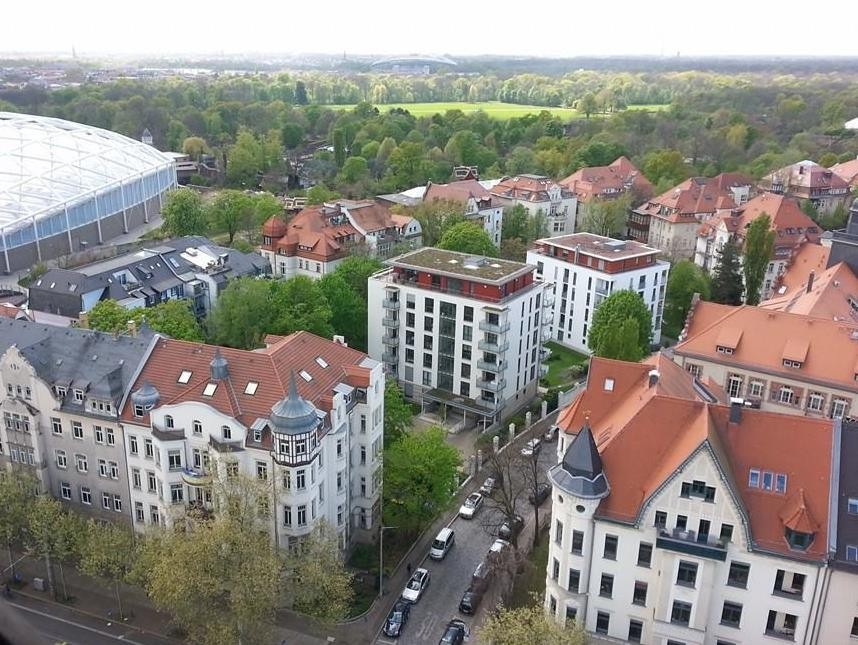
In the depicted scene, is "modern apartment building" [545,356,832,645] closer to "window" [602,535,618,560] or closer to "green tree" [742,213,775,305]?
"window" [602,535,618,560]

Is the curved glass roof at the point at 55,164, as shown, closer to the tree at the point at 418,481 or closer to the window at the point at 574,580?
the tree at the point at 418,481

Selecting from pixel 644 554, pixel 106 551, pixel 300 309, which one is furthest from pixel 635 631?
pixel 300 309

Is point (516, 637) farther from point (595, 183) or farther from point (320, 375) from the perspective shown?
point (595, 183)

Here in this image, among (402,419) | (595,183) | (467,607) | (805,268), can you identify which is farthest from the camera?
(595,183)

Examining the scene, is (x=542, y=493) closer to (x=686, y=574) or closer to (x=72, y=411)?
(x=686, y=574)

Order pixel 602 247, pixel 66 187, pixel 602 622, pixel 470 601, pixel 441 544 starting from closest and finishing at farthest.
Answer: pixel 602 622 < pixel 470 601 < pixel 441 544 < pixel 602 247 < pixel 66 187

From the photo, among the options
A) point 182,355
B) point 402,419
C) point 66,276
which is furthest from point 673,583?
point 66,276
